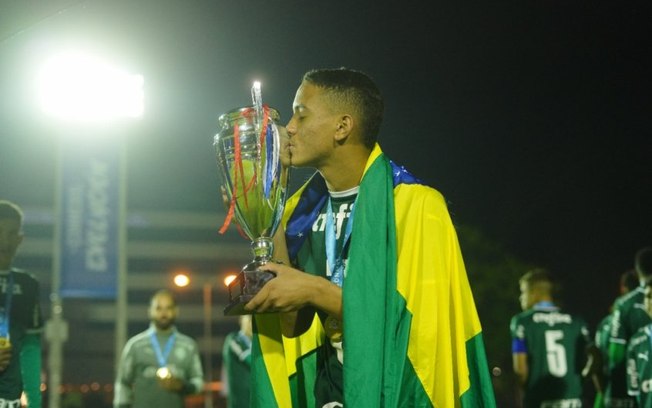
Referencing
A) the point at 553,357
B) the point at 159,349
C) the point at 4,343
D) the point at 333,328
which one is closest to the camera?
the point at 333,328

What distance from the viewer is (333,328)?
3711mm

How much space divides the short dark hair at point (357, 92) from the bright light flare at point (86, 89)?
14.4 metres

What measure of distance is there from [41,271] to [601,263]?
58849mm

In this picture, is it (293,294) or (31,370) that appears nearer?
(293,294)

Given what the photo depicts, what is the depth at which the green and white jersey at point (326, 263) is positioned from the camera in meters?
3.73

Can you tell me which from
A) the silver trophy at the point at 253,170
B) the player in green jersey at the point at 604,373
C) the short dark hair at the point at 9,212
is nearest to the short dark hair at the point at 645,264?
the player in green jersey at the point at 604,373

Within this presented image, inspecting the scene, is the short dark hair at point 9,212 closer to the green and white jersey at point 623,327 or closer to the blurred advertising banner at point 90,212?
the green and white jersey at point 623,327

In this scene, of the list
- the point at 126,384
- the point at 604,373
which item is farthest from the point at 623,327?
the point at 126,384

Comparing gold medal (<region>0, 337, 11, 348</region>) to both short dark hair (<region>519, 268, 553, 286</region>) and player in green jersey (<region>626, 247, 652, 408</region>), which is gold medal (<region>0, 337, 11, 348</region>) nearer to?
player in green jersey (<region>626, 247, 652, 408</region>)

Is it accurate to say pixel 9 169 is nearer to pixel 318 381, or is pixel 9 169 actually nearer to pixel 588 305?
pixel 588 305

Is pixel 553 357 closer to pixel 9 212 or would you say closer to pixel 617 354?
pixel 617 354

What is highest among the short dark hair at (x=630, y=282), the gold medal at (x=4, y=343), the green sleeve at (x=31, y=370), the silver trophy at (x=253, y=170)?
the silver trophy at (x=253, y=170)

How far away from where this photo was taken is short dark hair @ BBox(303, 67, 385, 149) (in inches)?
152

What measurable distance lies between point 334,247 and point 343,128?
1.57ft
